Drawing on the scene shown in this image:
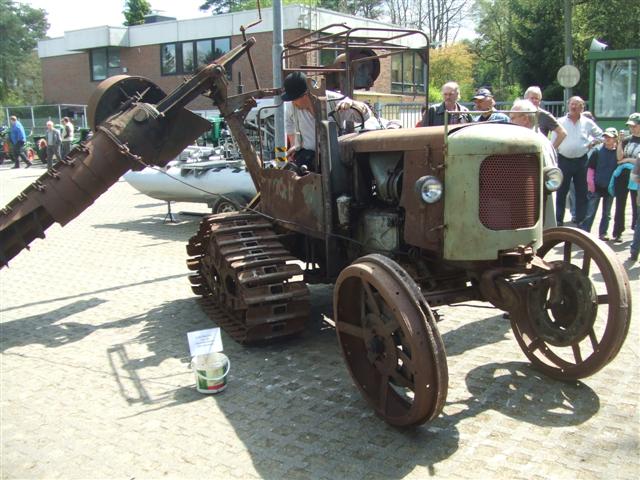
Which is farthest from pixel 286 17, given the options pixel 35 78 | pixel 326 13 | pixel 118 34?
pixel 35 78

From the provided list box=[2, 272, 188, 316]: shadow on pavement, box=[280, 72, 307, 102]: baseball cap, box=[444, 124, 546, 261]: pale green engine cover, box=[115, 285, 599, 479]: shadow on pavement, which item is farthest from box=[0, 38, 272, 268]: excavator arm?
box=[444, 124, 546, 261]: pale green engine cover

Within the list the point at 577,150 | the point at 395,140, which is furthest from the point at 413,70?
the point at 577,150

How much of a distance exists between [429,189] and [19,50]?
2369 inches

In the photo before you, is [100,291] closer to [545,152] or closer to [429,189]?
[429,189]

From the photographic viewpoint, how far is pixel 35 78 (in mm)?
62219

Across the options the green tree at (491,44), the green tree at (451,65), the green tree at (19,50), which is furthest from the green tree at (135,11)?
the green tree at (491,44)

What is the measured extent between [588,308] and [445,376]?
59.7 inches

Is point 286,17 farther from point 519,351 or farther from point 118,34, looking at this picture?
point 519,351

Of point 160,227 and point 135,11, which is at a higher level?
point 135,11

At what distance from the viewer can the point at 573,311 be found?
15.5ft

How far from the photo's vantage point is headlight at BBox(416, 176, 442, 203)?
4.19 m

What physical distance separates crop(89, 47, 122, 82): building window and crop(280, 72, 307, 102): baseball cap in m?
37.0

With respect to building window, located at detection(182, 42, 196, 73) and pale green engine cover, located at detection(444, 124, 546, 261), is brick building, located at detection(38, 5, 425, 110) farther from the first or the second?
pale green engine cover, located at detection(444, 124, 546, 261)

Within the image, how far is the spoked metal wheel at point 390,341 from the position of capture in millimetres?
3623
